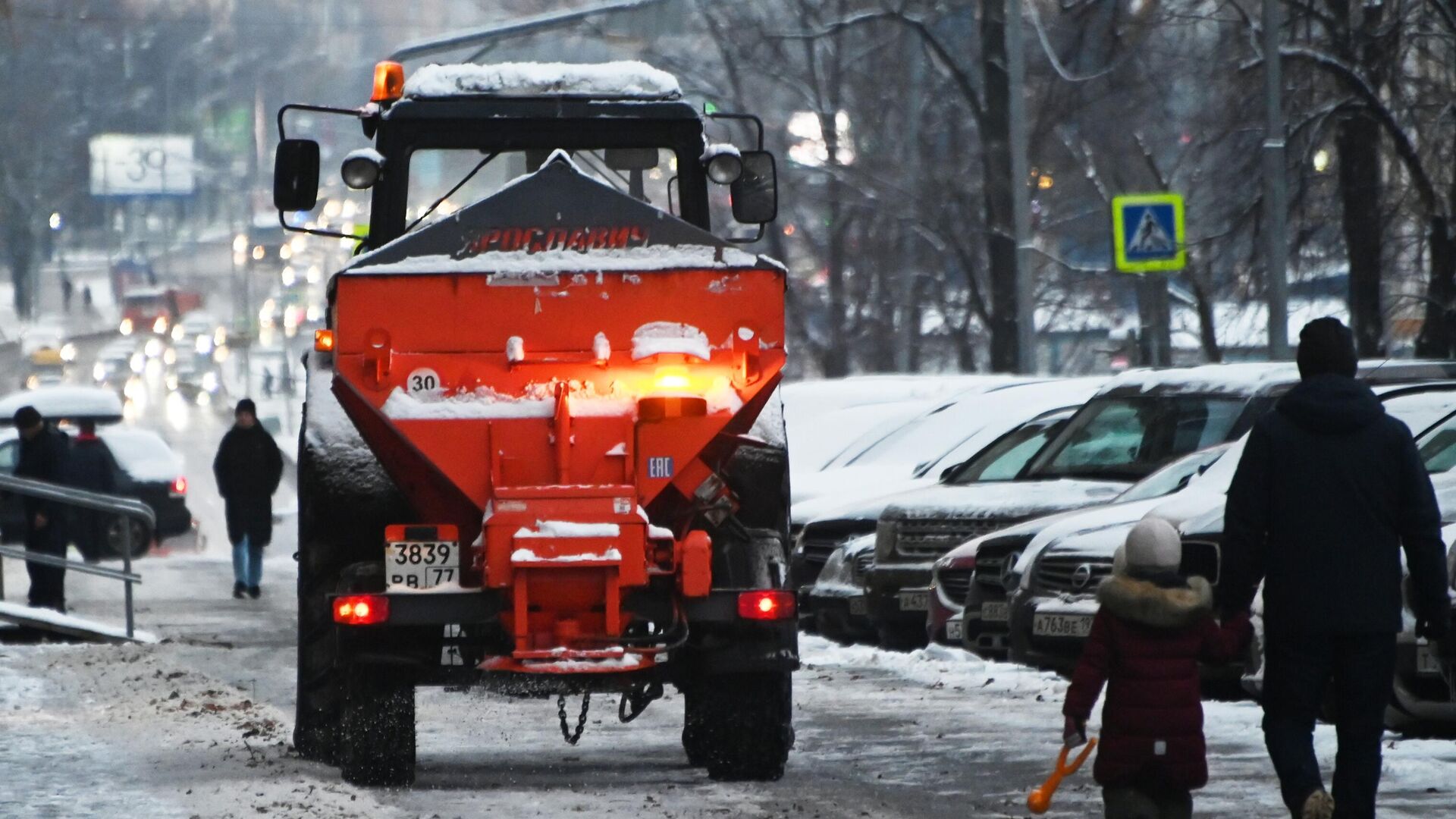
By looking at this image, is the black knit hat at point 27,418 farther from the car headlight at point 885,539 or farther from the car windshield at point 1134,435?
the car windshield at point 1134,435

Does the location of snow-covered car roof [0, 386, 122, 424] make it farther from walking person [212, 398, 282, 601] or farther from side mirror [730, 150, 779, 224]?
side mirror [730, 150, 779, 224]

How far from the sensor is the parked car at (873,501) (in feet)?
54.4

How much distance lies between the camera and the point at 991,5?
98.5 ft

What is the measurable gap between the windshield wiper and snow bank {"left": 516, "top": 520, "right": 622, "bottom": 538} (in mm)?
1700

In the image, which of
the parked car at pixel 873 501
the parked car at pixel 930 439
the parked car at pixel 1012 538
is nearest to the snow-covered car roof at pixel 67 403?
the parked car at pixel 930 439

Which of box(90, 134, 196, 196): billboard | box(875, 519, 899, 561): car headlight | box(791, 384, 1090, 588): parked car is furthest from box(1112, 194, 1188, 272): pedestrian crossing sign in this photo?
box(90, 134, 196, 196): billboard

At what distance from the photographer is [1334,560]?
23.6 ft

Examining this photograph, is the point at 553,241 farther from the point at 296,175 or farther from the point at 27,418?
the point at 27,418

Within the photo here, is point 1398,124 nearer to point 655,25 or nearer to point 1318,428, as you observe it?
point 655,25

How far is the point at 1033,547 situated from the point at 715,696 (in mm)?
3621

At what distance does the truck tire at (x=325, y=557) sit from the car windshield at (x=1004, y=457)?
7.27 meters

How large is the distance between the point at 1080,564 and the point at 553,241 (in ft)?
14.0

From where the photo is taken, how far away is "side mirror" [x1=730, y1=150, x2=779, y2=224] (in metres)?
10.1

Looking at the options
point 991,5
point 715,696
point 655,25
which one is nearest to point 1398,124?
point 991,5
